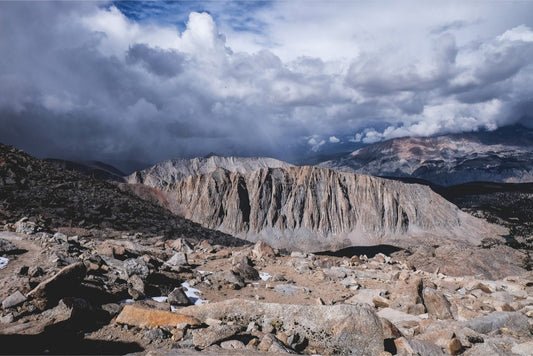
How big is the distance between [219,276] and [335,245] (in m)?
143

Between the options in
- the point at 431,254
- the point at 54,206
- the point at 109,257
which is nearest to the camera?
the point at 109,257

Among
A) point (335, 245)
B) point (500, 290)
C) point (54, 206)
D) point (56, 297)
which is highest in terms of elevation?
point (54, 206)

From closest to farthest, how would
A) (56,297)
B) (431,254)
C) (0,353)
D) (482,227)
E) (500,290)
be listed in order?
(0,353), (56,297), (500,290), (431,254), (482,227)

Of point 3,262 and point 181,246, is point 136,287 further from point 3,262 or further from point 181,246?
point 181,246

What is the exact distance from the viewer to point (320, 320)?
9.12 metres

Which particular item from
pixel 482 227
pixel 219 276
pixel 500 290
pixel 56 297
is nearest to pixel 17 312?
pixel 56 297

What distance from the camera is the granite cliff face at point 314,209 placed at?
513ft

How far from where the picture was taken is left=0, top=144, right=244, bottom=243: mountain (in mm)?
27984

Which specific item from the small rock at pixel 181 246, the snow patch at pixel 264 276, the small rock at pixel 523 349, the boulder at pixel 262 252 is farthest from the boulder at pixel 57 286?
the small rock at pixel 523 349

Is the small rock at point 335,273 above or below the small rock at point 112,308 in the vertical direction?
below

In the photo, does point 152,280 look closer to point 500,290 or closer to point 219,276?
point 219,276

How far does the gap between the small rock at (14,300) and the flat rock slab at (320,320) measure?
434cm

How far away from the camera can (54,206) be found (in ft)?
101

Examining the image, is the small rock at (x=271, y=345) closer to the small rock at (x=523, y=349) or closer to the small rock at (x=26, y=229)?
the small rock at (x=523, y=349)
